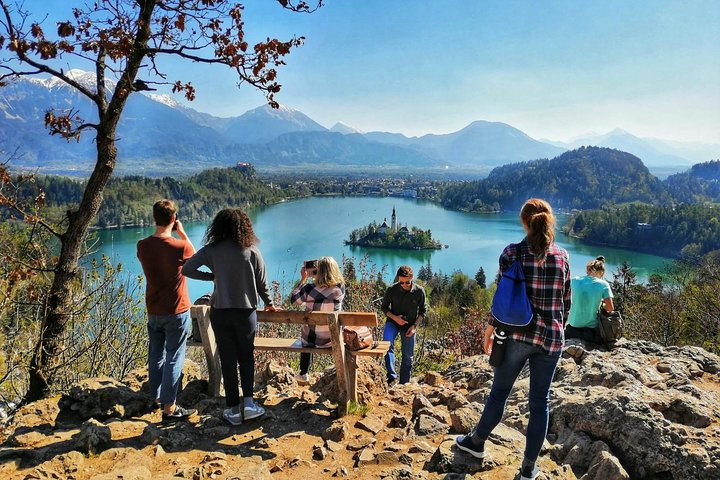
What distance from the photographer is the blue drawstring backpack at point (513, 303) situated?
2516mm

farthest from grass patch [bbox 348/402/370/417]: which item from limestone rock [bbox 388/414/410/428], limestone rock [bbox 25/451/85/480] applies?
limestone rock [bbox 25/451/85/480]

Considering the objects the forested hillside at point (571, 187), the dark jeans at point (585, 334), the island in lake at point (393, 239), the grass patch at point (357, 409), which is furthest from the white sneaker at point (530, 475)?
the forested hillside at point (571, 187)

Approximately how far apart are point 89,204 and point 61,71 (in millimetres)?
985

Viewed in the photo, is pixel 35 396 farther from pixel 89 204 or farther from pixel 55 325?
pixel 89 204

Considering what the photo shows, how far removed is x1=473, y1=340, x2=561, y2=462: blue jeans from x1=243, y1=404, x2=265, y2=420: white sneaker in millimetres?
1695

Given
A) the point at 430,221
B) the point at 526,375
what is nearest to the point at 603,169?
the point at 430,221

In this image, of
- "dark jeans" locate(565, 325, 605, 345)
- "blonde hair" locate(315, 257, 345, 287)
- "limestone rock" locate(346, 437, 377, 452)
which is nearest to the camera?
"limestone rock" locate(346, 437, 377, 452)

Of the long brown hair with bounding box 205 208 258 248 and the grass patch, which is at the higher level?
the long brown hair with bounding box 205 208 258 248

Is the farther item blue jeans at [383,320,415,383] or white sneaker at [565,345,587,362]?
blue jeans at [383,320,415,383]

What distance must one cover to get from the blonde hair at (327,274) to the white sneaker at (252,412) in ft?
3.49

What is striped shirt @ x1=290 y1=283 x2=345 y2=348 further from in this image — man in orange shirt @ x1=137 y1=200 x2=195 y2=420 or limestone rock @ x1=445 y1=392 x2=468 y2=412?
limestone rock @ x1=445 y1=392 x2=468 y2=412

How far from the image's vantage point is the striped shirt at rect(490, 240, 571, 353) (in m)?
2.52

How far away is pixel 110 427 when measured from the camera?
324 cm

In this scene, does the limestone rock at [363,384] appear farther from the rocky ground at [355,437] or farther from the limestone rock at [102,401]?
the limestone rock at [102,401]
